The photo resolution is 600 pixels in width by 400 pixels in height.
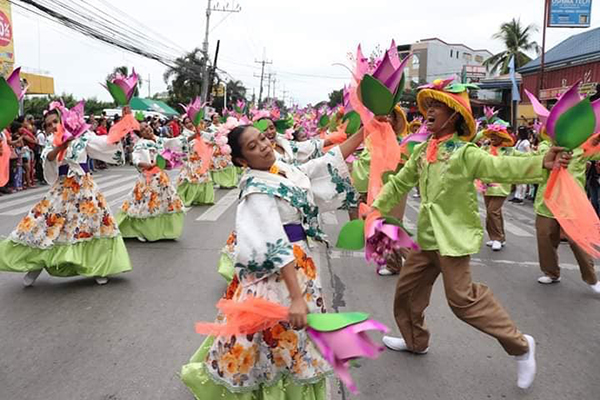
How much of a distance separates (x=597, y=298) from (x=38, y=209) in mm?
5402

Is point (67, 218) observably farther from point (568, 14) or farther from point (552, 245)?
point (568, 14)

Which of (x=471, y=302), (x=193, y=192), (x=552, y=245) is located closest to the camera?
(x=471, y=302)

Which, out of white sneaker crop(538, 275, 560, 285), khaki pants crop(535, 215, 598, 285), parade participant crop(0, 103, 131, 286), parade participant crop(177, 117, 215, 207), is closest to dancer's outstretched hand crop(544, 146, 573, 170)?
khaki pants crop(535, 215, 598, 285)

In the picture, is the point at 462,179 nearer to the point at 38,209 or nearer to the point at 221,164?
the point at 38,209

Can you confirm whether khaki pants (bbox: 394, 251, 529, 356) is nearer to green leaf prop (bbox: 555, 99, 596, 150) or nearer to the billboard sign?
green leaf prop (bbox: 555, 99, 596, 150)

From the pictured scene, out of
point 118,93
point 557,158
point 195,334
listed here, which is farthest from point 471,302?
point 118,93

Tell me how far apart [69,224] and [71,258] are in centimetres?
34

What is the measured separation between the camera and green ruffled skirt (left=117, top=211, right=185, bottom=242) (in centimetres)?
718

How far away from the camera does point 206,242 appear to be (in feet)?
24.0

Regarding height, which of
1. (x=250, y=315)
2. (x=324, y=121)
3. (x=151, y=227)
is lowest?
(x=151, y=227)

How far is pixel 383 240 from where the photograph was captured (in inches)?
109

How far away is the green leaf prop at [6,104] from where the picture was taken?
312cm

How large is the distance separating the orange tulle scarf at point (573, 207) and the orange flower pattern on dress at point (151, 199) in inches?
221

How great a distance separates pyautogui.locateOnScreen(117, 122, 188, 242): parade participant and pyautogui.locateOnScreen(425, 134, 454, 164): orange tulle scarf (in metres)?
4.65
